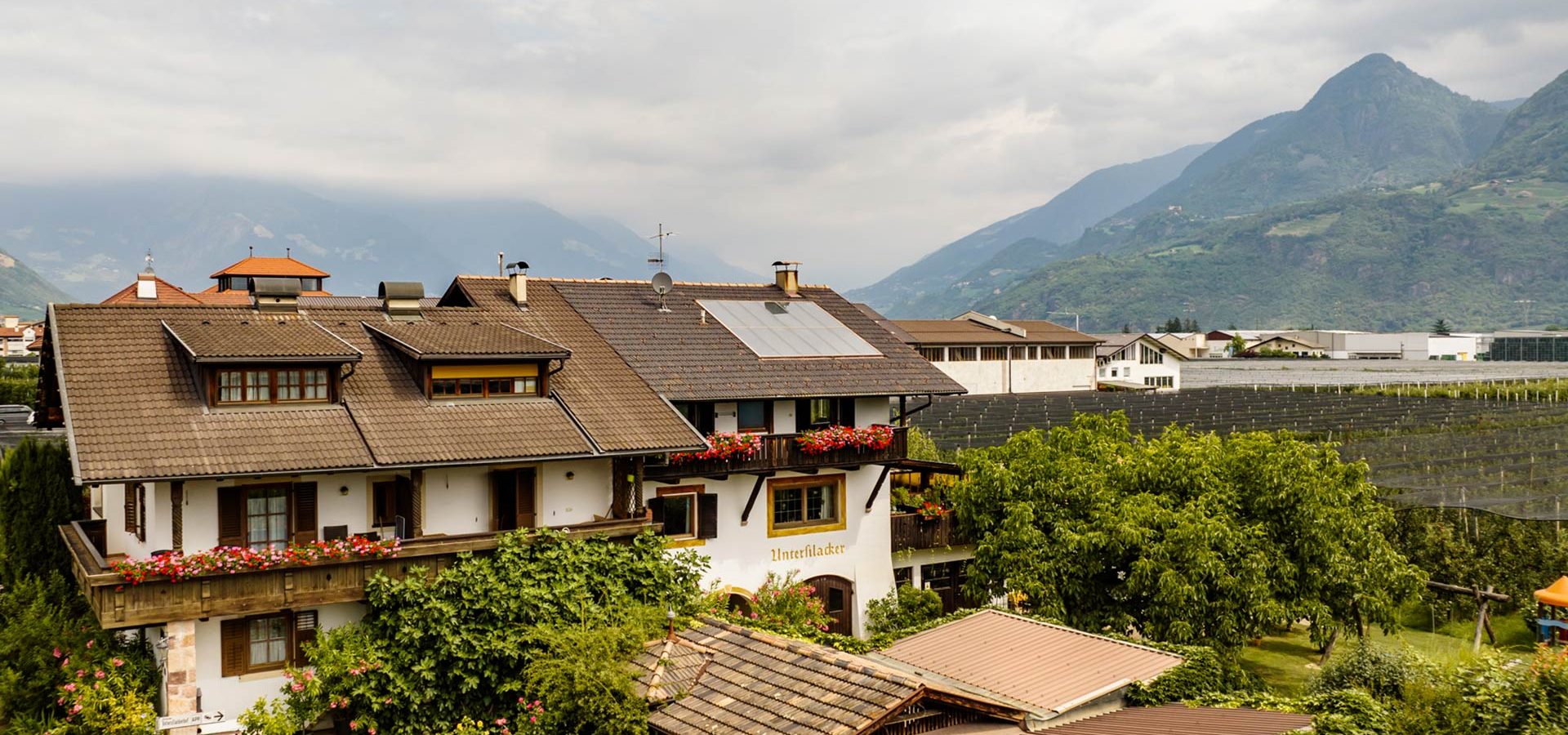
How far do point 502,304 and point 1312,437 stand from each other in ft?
135

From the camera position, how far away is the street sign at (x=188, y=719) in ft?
67.7

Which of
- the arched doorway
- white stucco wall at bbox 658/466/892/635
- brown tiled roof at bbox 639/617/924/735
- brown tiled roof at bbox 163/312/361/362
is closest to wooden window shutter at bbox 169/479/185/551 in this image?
brown tiled roof at bbox 163/312/361/362

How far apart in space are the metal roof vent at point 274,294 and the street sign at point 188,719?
382 inches

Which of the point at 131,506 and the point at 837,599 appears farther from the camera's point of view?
the point at 837,599

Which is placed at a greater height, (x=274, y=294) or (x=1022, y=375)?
(x=274, y=294)

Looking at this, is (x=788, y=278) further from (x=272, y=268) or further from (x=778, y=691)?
(x=272, y=268)

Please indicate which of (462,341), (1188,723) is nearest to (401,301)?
(462,341)

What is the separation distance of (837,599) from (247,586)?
16.1 metres

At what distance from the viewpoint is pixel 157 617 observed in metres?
20.4

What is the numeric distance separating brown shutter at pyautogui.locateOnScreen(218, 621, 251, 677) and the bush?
52.4 ft

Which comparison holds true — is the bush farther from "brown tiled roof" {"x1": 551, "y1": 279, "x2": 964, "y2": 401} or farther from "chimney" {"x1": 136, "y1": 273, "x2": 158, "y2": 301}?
"chimney" {"x1": 136, "y1": 273, "x2": 158, "y2": 301}

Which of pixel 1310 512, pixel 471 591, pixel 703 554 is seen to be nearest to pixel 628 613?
pixel 471 591

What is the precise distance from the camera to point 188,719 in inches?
818

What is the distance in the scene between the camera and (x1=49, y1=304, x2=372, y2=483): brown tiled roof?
20.7 meters
